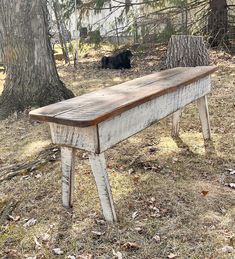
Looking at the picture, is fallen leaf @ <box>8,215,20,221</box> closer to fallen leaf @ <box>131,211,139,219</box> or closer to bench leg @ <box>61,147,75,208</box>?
bench leg @ <box>61,147,75,208</box>

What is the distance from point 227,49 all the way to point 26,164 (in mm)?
6530

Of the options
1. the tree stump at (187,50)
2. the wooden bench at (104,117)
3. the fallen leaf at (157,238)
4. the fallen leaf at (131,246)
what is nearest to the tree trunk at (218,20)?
the tree stump at (187,50)

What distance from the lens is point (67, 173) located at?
263cm

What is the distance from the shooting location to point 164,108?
9.64ft

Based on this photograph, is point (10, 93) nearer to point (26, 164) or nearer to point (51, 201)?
point (26, 164)

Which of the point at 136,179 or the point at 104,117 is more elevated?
the point at 104,117

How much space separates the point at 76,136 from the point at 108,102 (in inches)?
13.9

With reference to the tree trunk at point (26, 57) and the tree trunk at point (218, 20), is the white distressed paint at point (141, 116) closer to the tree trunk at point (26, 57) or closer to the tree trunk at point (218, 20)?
the tree trunk at point (26, 57)

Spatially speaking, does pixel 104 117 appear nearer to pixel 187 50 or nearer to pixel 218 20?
pixel 187 50

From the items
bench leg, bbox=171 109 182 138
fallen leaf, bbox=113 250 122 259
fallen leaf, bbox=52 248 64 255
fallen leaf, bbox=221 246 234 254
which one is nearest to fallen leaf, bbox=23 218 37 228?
fallen leaf, bbox=52 248 64 255

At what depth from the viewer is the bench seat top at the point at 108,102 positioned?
2170mm

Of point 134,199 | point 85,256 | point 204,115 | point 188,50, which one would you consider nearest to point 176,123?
point 204,115

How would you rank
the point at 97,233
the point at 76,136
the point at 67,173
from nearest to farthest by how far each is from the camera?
1. the point at 76,136
2. the point at 97,233
3. the point at 67,173

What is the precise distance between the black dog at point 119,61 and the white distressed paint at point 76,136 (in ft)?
20.7
